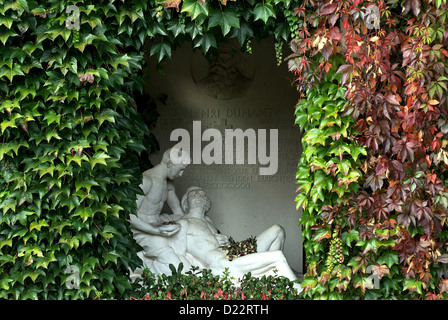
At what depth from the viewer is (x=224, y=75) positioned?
7.93 meters

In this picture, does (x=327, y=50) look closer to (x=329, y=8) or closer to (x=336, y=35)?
(x=336, y=35)

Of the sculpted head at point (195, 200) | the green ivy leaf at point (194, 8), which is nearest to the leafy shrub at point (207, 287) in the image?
the sculpted head at point (195, 200)

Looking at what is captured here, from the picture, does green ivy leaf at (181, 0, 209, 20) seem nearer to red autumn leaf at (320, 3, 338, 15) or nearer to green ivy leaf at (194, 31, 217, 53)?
green ivy leaf at (194, 31, 217, 53)

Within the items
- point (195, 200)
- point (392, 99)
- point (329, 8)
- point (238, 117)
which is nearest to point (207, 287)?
point (195, 200)

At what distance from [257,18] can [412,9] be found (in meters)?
1.21

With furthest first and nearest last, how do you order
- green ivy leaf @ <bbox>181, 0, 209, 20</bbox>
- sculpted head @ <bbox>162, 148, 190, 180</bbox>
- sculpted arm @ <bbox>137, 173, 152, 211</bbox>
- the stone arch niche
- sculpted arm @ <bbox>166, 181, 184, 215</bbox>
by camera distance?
the stone arch niche
sculpted arm @ <bbox>166, 181, 184, 215</bbox>
sculpted head @ <bbox>162, 148, 190, 180</bbox>
sculpted arm @ <bbox>137, 173, 152, 211</bbox>
green ivy leaf @ <bbox>181, 0, 209, 20</bbox>

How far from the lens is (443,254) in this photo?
199 inches

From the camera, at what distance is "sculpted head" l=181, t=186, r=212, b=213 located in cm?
681

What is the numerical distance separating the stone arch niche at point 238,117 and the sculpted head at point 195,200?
0.94 metres

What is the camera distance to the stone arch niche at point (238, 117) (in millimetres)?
7902

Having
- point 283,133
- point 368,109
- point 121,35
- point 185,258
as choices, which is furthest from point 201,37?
point 283,133

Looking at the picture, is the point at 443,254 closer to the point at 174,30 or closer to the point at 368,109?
the point at 368,109

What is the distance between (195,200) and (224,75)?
1879 millimetres

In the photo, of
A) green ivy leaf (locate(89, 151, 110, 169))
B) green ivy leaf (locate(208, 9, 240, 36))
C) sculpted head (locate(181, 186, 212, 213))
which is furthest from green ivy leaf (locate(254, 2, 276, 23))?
sculpted head (locate(181, 186, 212, 213))
